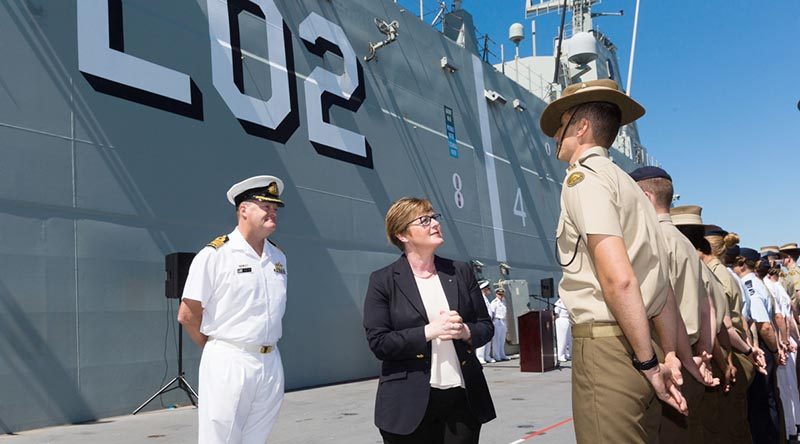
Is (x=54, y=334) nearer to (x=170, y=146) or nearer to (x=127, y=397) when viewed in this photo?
(x=127, y=397)

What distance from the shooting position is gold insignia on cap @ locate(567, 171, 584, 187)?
2.24 meters

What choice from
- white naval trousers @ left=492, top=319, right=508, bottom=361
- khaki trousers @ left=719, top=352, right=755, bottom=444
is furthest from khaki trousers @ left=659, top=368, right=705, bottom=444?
white naval trousers @ left=492, top=319, right=508, bottom=361

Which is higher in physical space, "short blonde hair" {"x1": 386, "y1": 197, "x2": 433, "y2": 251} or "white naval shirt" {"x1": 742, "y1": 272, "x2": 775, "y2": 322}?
"short blonde hair" {"x1": 386, "y1": 197, "x2": 433, "y2": 251}

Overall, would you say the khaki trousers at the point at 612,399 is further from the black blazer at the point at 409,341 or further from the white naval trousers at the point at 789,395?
the white naval trousers at the point at 789,395

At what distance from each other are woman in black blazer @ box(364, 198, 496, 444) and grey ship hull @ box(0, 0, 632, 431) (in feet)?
16.3

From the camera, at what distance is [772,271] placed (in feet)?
22.3

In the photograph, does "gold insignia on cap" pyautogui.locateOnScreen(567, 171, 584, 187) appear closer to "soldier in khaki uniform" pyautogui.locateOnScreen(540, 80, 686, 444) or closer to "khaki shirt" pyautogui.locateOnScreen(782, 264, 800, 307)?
"soldier in khaki uniform" pyautogui.locateOnScreen(540, 80, 686, 444)

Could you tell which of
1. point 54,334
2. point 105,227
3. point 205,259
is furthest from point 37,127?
point 205,259

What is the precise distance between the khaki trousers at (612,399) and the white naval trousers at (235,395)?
146cm

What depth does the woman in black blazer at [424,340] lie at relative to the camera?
106 inches

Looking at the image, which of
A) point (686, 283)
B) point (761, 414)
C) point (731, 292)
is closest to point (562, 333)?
point (761, 414)

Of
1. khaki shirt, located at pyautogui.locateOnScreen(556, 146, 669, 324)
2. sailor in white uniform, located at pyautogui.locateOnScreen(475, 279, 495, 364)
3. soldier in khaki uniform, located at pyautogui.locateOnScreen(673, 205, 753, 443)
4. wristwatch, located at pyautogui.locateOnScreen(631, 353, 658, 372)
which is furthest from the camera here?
sailor in white uniform, located at pyautogui.locateOnScreen(475, 279, 495, 364)

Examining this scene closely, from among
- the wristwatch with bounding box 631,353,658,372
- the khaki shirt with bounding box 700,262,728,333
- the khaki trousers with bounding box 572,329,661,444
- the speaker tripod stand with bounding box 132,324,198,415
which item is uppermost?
the khaki shirt with bounding box 700,262,728,333

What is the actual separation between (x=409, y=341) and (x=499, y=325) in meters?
12.1
